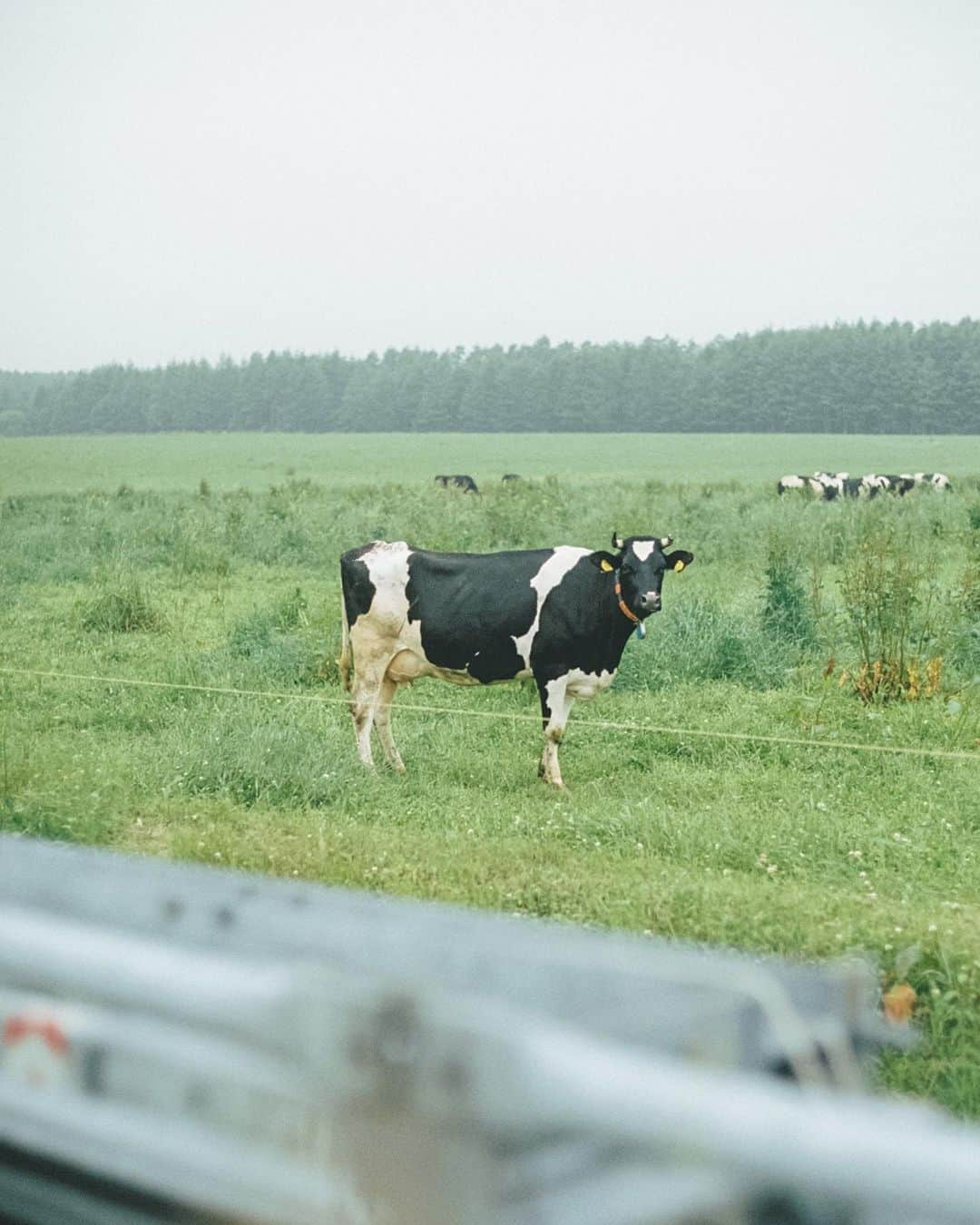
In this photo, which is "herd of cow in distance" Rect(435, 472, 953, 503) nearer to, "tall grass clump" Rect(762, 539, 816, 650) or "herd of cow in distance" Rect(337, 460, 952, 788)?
"tall grass clump" Rect(762, 539, 816, 650)

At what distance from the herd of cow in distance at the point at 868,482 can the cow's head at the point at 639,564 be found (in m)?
12.8

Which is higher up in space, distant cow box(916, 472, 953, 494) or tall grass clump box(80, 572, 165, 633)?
distant cow box(916, 472, 953, 494)

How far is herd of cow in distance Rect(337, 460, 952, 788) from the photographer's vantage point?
7844 millimetres

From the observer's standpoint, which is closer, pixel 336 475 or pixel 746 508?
pixel 746 508

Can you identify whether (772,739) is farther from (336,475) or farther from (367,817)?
(336,475)

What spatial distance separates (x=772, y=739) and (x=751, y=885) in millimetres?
1500

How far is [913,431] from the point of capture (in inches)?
722

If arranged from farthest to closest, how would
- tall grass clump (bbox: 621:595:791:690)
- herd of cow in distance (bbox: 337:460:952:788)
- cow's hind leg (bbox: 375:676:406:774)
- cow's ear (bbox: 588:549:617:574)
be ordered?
tall grass clump (bbox: 621:595:791:690), cow's hind leg (bbox: 375:676:406:774), herd of cow in distance (bbox: 337:460:952:788), cow's ear (bbox: 588:549:617:574)

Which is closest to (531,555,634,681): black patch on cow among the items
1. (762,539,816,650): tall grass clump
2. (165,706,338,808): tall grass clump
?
(165,706,338,808): tall grass clump

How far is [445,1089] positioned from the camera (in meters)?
1.31

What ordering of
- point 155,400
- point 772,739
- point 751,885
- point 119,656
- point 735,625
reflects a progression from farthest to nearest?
point 155,400 → point 119,656 → point 735,625 → point 772,739 → point 751,885

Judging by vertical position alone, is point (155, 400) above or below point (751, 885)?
above

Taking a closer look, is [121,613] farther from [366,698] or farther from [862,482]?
[862,482]

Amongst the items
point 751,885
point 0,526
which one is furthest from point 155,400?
point 751,885
